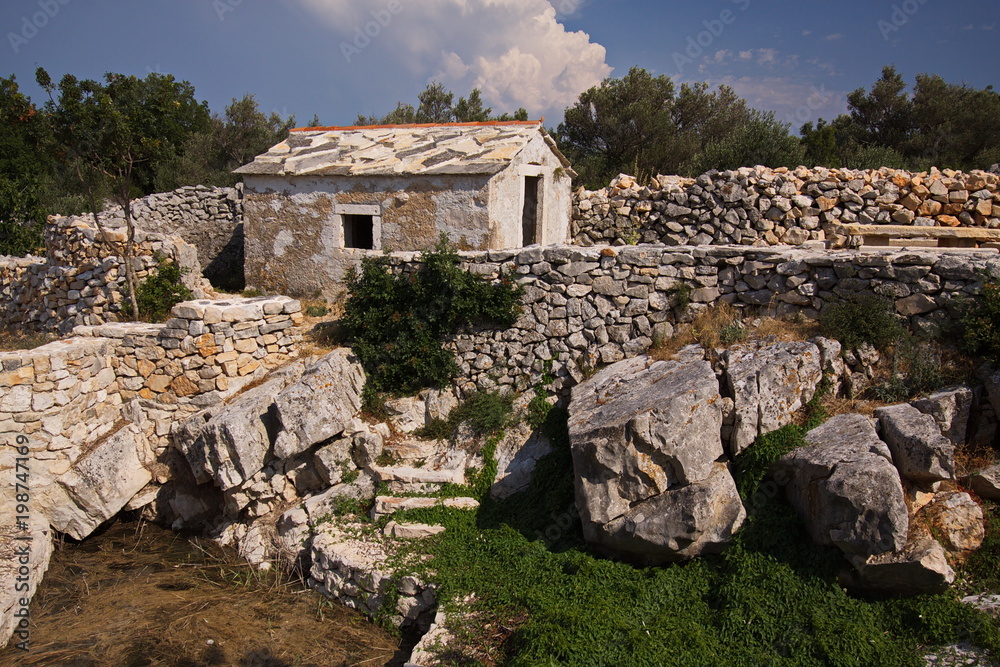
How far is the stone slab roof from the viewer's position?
35.8ft

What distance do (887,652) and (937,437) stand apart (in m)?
1.99

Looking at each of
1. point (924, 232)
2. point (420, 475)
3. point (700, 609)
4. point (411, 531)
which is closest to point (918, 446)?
point (700, 609)

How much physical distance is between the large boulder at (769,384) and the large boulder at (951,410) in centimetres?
102

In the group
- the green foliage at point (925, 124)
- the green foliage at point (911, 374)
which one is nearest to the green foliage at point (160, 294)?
the green foliage at point (911, 374)

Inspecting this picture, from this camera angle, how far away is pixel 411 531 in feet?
23.6

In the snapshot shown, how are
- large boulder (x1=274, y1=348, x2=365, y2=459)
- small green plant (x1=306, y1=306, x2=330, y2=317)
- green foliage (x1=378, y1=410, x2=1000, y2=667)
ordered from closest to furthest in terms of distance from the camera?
green foliage (x1=378, y1=410, x2=1000, y2=667), large boulder (x1=274, y1=348, x2=365, y2=459), small green plant (x1=306, y1=306, x2=330, y2=317)

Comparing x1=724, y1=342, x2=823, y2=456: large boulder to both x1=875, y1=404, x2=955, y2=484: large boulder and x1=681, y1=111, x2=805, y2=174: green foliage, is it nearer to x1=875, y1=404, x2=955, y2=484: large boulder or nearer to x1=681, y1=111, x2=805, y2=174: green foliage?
x1=875, y1=404, x2=955, y2=484: large boulder

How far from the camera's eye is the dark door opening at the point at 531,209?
12.5 metres

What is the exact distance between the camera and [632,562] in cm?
620

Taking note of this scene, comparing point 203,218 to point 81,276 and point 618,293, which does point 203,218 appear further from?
point 618,293

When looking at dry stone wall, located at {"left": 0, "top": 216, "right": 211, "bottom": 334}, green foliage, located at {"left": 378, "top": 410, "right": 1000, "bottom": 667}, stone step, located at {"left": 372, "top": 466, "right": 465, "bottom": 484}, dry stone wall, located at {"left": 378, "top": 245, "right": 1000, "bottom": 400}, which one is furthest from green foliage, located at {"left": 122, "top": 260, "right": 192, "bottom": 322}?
green foliage, located at {"left": 378, "top": 410, "right": 1000, "bottom": 667}

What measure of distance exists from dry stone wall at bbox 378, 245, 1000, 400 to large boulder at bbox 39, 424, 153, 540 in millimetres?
4700

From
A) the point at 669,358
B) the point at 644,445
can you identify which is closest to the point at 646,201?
the point at 669,358

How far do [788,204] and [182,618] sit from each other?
11.8 m
